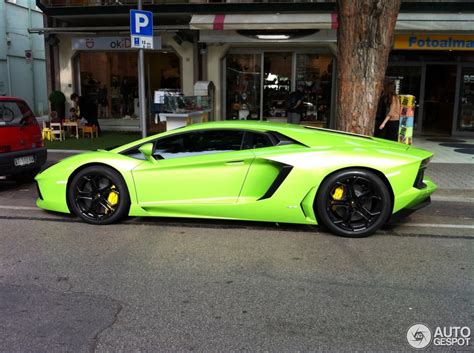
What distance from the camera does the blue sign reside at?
28.2ft

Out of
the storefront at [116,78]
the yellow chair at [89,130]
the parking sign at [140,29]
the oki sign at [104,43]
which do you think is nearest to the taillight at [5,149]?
the parking sign at [140,29]

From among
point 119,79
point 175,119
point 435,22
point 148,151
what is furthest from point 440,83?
point 148,151

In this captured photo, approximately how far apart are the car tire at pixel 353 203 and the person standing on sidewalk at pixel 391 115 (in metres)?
Result: 4.05

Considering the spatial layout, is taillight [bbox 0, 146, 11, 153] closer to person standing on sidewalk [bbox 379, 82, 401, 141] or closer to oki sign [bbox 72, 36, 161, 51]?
person standing on sidewalk [bbox 379, 82, 401, 141]

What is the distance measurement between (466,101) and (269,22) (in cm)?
687

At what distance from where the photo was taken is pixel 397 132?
902cm

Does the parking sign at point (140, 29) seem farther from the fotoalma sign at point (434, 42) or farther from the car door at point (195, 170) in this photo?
the fotoalma sign at point (434, 42)

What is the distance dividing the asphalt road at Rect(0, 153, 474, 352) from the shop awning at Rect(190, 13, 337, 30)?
26.2ft

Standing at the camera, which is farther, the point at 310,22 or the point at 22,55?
the point at 22,55

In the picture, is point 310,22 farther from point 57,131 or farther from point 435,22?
point 57,131

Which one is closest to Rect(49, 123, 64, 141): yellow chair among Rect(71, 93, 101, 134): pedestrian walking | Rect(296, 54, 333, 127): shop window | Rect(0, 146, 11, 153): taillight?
Rect(71, 93, 101, 134): pedestrian walking

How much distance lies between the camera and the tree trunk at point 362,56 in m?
6.98

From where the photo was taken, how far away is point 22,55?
23.6m

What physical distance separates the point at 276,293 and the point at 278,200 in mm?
1584
